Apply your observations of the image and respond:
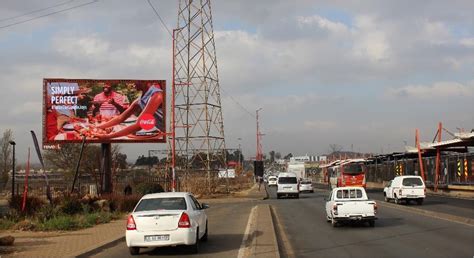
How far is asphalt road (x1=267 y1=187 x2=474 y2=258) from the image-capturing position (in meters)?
13.6

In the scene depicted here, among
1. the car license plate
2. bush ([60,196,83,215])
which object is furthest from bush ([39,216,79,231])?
the car license plate

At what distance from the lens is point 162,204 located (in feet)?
48.3

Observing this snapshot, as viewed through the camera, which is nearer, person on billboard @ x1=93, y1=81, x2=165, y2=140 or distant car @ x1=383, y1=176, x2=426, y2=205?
distant car @ x1=383, y1=176, x2=426, y2=205

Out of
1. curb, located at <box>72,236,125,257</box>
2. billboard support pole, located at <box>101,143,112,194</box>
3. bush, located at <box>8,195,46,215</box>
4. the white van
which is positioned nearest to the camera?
curb, located at <box>72,236,125,257</box>

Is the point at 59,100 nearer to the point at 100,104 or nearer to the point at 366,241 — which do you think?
the point at 100,104

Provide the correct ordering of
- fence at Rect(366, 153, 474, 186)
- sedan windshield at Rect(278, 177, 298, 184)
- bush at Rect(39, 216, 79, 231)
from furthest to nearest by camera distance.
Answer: sedan windshield at Rect(278, 177, 298, 184) → fence at Rect(366, 153, 474, 186) → bush at Rect(39, 216, 79, 231)

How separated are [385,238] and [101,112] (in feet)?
Answer: 90.7

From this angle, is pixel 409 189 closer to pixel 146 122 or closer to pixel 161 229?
pixel 146 122

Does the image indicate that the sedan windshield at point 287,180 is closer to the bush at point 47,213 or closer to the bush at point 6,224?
the bush at point 47,213

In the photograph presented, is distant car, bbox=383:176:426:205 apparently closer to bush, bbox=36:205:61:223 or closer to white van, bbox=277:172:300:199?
white van, bbox=277:172:300:199

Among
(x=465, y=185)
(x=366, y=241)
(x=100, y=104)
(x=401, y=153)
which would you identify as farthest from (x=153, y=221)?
(x=401, y=153)

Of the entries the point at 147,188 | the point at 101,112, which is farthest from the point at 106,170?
the point at 147,188

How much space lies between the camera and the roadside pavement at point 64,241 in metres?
13.8

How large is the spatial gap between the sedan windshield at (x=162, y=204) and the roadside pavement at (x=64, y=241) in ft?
5.29
